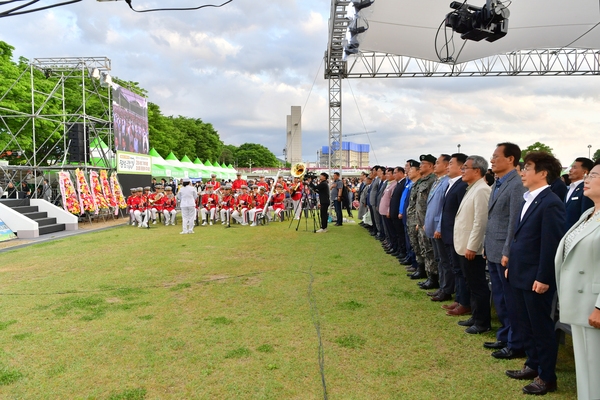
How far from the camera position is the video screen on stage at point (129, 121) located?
17.6 metres

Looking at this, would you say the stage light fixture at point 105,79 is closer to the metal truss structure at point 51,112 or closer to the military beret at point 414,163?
the metal truss structure at point 51,112

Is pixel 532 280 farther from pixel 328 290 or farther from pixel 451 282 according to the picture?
pixel 328 290

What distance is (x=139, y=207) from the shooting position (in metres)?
14.9

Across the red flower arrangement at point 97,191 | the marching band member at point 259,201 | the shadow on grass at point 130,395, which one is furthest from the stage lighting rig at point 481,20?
the red flower arrangement at point 97,191

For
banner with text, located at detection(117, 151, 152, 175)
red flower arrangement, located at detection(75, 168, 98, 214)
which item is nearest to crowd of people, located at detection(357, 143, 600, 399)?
red flower arrangement, located at detection(75, 168, 98, 214)

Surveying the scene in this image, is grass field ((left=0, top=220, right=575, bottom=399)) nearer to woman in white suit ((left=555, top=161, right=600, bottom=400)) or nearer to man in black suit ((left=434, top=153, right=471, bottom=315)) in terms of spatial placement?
man in black suit ((left=434, top=153, right=471, bottom=315))

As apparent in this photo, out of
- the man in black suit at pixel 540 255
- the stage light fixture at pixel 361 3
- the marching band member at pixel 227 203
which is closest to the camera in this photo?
the man in black suit at pixel 540 255

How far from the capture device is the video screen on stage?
17.6 metres

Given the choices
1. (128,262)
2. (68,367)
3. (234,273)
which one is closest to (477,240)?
(68,367)

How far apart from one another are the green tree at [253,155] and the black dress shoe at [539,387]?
10746cm

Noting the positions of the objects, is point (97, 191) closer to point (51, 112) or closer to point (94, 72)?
point (94, 72)

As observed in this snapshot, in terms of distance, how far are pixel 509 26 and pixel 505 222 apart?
8195 millimetres

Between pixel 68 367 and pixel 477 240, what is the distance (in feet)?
12.4

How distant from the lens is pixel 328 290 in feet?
18.9
